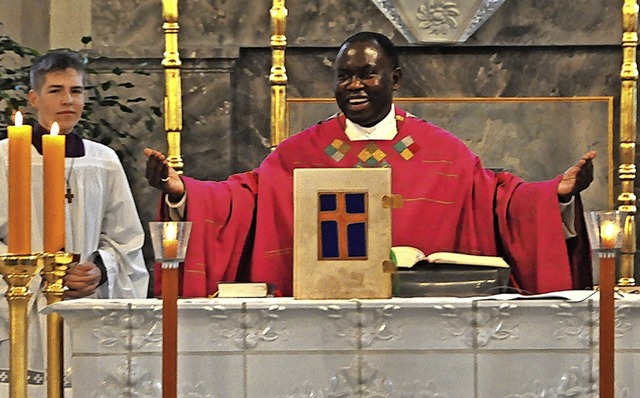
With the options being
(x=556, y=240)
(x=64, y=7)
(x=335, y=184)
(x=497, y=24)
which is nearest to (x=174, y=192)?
(x=335, y=184)

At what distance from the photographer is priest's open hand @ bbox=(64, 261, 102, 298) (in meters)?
3.98

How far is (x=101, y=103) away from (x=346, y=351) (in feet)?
10.4

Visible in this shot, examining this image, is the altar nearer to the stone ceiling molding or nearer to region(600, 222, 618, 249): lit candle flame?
region(600, 222, 618, 249): lit candle flame

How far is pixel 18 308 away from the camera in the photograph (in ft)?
7.99

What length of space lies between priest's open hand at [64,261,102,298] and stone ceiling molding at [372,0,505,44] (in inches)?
88.6

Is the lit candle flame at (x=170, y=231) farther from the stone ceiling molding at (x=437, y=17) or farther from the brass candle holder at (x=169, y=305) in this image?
the stone ceiling molding at (x=437, y=17)

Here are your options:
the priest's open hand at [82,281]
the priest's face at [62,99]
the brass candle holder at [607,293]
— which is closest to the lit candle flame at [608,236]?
the brass candle holder at [607,293]

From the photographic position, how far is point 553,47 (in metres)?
5.92

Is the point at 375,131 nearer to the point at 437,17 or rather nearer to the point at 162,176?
the point at 162,176

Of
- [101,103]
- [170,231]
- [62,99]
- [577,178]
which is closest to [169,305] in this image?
[170,231]

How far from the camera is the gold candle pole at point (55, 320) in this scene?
8.21ft

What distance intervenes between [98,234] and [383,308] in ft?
6.66

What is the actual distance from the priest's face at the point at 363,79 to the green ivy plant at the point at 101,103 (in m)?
1.77

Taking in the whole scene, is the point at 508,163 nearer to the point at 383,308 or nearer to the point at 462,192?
the point at 462,192
